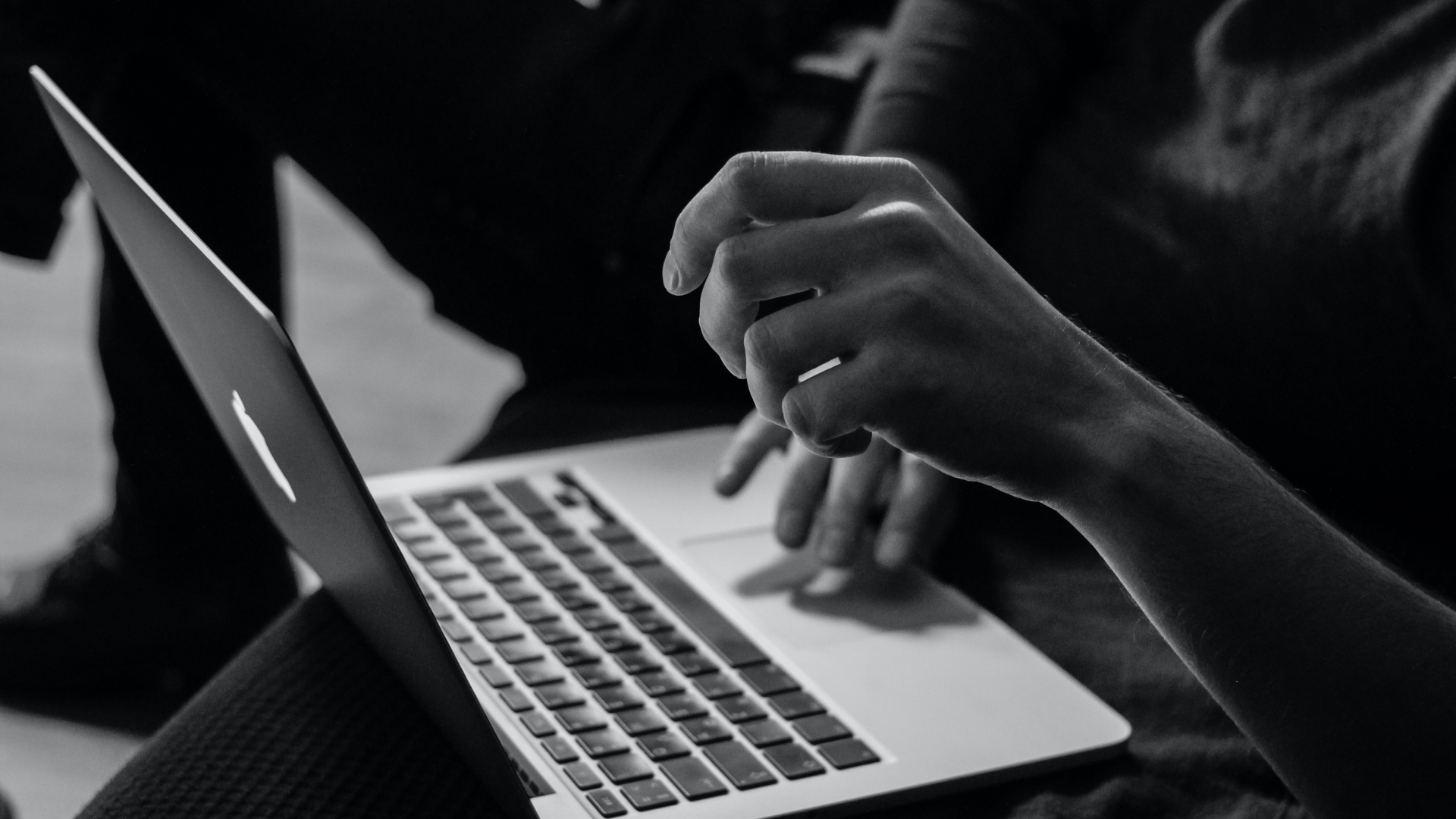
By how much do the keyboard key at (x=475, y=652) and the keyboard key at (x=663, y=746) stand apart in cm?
10

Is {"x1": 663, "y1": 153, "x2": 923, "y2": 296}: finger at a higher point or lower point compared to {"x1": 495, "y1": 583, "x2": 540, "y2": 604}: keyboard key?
higher

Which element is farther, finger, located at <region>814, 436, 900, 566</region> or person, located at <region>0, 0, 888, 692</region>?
person, located at <region>0, 0, 888, 692</region>

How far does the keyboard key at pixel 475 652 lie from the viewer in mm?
652

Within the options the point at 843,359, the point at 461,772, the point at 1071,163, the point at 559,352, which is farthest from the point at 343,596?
the point at 1071,163

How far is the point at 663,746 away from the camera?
59 centimetres

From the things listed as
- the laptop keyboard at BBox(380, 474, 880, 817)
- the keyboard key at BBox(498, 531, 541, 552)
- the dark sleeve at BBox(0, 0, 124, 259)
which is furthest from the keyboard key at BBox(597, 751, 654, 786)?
the dark sleeve at BBox(0, 0, 124, 259)

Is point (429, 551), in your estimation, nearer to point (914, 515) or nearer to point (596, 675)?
point (596, 675)

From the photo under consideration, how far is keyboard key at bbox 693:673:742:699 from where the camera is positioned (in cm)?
63

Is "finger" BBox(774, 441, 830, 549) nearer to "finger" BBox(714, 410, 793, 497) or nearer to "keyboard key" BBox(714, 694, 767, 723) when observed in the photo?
"finger" BBox(714, 410, 793, 497)

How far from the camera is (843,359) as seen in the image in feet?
1.57

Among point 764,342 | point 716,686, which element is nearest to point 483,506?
point 716,686

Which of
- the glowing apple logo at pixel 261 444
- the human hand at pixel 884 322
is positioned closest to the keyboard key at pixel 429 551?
the glowing apple logo at pixel 261 444

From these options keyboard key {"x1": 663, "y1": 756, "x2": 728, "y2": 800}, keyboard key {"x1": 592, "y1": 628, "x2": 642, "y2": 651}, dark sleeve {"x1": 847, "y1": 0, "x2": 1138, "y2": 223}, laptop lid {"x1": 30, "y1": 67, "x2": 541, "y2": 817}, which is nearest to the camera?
laptop lid {"x1": 30, "y1": 67, "x2": 541, "y2": 817}

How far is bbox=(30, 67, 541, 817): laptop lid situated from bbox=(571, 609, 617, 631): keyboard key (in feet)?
0.33
